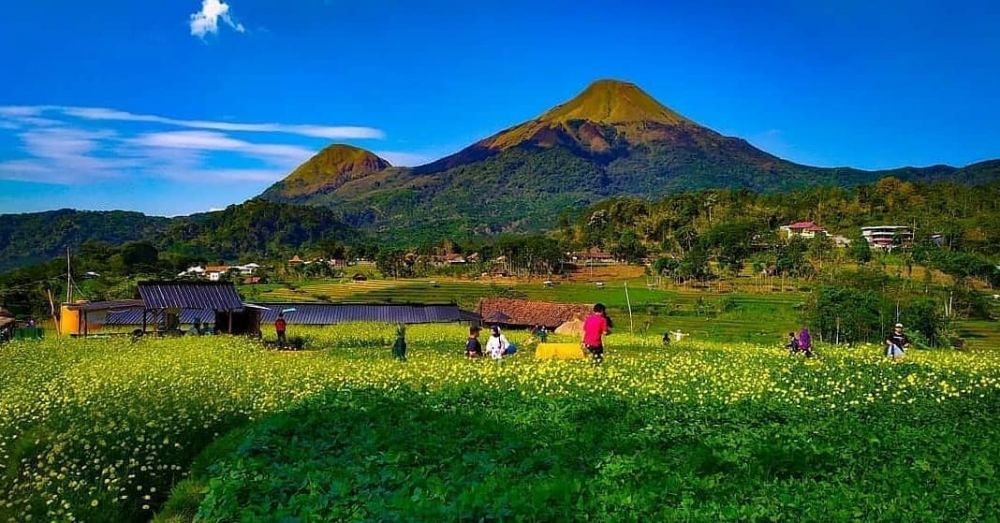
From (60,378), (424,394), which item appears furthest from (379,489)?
(60,378)

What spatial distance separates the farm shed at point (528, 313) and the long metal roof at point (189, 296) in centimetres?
3744

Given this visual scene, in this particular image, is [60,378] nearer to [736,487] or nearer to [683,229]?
[736,487]

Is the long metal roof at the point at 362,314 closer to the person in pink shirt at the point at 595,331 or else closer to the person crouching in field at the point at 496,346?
the person crouching in field at the point at 496,346

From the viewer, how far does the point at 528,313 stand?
83.1 meters

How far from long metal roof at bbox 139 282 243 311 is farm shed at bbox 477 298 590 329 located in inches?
1474

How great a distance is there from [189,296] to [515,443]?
36446 millimetres

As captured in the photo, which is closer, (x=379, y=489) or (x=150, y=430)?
(x=379, y=489)

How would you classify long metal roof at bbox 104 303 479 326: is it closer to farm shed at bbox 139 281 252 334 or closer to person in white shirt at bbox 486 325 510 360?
farm shed at bbox 139 281 252 334

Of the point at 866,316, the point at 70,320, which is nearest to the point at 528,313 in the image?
the point at 866,316

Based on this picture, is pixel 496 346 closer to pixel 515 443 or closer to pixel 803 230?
pixel 515 443

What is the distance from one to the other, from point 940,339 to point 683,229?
98748 millimetres

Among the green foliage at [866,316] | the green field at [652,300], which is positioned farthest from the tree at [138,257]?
the green foliage at [866,316]

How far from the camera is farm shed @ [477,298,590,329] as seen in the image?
79375 millimetres

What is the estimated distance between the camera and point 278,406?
15.2 m
